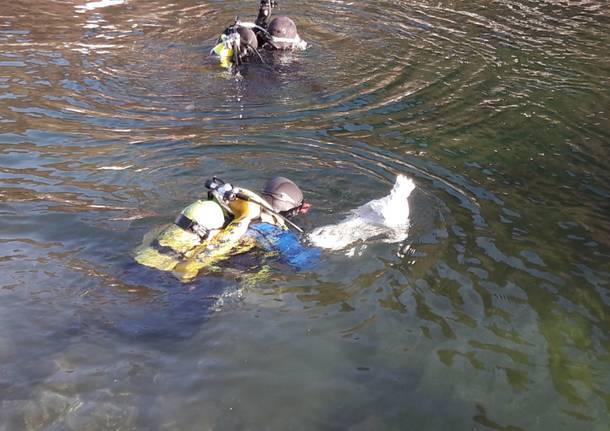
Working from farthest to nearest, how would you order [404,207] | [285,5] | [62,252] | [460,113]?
[285,5]
[460,113]
[404,207]
[62,252]

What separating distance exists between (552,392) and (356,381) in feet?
4.53

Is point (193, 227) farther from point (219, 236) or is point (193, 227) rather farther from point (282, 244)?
point (282, 244)

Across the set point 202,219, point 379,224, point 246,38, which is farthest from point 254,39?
point 202,219

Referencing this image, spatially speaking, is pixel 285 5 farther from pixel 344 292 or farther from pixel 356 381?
pixel 356 381

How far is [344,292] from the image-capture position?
5340 millimetres

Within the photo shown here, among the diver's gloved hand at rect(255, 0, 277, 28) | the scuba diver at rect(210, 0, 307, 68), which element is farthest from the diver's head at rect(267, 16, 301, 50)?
the diver's gloved hand at rect(255, 0, 277, 28)

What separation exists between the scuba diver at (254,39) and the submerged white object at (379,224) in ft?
17.0

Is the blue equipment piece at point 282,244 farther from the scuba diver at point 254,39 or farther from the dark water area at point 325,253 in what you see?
the scuba diver at point 254,39

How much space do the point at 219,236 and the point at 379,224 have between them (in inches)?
67.7

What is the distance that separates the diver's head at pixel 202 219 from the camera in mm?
5191

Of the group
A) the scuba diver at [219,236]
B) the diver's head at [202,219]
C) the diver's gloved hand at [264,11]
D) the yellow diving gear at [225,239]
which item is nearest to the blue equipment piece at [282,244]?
the scuba diver at [219,236]

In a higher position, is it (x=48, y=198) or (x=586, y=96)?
(x=586, y=96)

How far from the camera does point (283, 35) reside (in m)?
11.2

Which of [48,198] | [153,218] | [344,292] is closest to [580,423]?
[344,292]
